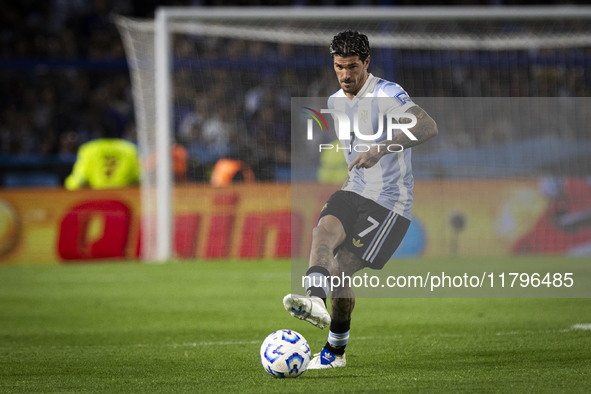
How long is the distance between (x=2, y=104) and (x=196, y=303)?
11.8 m

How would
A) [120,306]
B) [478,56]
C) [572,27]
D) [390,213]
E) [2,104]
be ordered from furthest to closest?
1. [2,104]
2. [478,56]
3. [572,27]
4. [120,306]
5. [390,213]

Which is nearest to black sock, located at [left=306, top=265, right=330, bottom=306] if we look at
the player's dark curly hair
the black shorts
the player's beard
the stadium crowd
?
the black shorts

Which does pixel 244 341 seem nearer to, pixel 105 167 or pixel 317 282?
pixel 317 282

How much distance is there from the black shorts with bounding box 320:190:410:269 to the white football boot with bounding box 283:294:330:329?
61 centimetres

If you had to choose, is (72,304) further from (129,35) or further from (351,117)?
(129,35)

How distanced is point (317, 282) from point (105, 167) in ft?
34.3

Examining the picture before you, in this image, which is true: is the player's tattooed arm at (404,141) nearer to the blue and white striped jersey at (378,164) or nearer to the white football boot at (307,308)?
the blue and white striped jersey at (378,164)

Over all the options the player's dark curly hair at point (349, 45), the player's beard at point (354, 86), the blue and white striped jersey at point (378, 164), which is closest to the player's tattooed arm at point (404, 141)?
the blue and white striped jersey at point (378, 164)

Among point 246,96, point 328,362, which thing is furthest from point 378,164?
point 246,96

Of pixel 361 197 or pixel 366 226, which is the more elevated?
pixel 361 197

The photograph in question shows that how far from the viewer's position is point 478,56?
49.2 feet

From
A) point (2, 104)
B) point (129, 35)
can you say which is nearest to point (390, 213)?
point (129, 35)

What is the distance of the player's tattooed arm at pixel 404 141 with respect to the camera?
15.5 feet

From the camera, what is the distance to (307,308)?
14.4ft
